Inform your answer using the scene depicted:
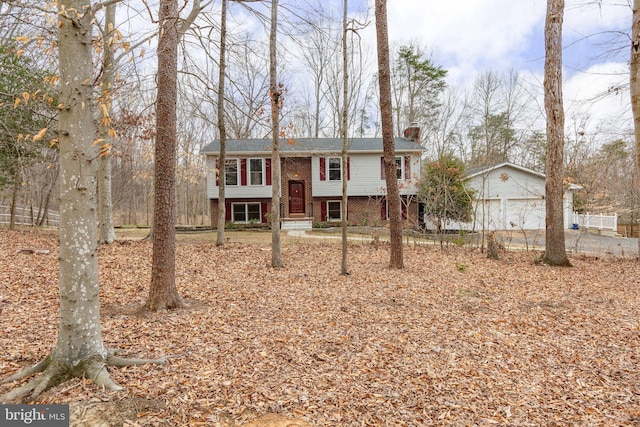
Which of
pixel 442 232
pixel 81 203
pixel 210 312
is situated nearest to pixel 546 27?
pixel 442 232

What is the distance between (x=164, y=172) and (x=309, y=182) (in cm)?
1462

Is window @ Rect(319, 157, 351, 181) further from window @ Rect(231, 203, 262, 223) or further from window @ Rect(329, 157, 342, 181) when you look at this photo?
window @ Rect(231, 203, 262, 223)

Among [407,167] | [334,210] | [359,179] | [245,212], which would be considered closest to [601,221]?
[407,167]

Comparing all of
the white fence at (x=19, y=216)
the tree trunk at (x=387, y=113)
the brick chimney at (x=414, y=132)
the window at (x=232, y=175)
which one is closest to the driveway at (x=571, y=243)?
the window at (x=232, y=175)

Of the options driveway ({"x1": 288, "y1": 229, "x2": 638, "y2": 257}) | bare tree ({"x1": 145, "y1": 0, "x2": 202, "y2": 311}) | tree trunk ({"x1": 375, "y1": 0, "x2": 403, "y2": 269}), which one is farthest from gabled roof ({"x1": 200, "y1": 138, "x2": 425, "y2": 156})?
bare tree ({"x1": 145, "y1": 0, "x2": 202, "y2": 311})

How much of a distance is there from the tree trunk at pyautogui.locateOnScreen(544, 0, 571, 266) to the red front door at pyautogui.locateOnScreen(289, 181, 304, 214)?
12.2 m

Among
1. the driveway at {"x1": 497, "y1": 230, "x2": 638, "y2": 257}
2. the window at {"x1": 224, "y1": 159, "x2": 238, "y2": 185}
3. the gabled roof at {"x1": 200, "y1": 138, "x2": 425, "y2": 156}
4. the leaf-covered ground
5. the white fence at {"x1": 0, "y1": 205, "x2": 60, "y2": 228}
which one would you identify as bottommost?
the leaf-covered ground

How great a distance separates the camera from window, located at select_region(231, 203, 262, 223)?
1898cm

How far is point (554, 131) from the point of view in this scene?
8.98 m

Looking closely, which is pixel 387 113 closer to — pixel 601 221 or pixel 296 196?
pixel 296 196

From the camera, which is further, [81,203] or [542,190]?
[542,190]

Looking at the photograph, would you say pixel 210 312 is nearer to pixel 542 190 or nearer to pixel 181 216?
pixel 542 190

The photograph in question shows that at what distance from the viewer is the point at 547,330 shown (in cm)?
433

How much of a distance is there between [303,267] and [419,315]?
4.16 metres
